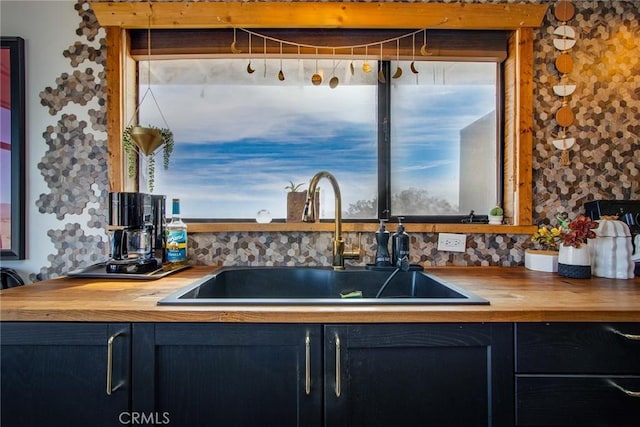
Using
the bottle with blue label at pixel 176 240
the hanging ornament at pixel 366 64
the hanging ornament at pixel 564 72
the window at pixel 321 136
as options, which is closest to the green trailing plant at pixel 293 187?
the window at pixel 321 136

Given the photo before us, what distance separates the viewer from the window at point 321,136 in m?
1.73

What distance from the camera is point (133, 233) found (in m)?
1.38

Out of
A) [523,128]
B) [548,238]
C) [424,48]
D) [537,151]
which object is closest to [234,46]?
[424,48]

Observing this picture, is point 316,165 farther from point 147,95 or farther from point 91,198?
point 91,198

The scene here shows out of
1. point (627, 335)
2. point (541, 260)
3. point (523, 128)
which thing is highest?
point (523, 128)

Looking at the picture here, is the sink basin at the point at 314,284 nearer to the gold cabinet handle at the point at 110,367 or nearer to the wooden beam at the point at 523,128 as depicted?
the gold cabinet handle at the point at 110,367

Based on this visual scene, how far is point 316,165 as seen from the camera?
5.74ft

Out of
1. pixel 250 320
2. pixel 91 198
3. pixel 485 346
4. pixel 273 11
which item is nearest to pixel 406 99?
pixel 273 11

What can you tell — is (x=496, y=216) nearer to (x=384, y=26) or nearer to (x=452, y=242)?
(x=452, y=242)

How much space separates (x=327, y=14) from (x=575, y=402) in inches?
69.5

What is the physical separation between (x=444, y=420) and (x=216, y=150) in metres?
1.55

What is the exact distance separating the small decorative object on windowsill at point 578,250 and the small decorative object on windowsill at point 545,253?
0.21ft

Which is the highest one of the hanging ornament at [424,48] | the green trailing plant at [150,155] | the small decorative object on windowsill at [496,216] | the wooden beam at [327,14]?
the wooden beam at [327,14]

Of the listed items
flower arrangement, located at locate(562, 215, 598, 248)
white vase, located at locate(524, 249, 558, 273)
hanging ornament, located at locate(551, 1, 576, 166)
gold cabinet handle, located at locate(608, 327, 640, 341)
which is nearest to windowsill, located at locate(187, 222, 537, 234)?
white vase, located at locate(524, 249, 558, 273)
